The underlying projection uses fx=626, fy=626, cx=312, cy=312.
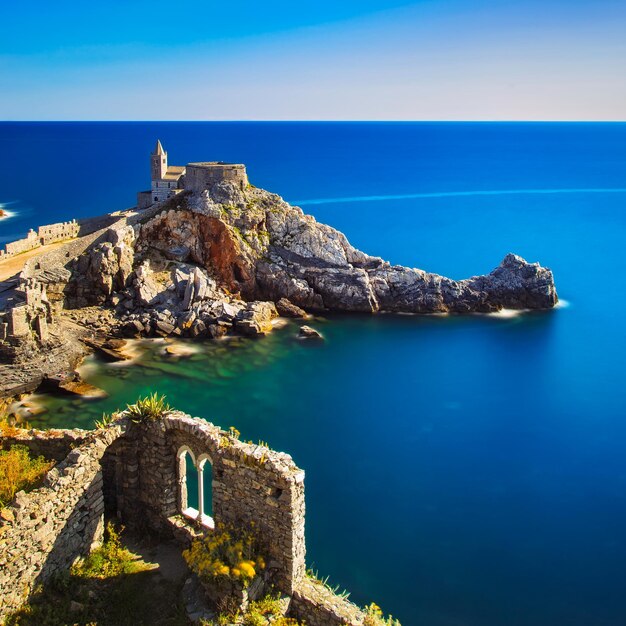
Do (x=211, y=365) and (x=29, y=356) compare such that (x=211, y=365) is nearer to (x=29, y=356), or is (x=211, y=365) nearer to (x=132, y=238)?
(x=29, y=356)

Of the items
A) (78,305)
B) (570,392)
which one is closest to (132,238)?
(78,305)

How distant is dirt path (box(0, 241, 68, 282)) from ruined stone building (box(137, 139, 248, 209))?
10.4 metres

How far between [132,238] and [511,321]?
29.7m

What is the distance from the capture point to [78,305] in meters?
42.5

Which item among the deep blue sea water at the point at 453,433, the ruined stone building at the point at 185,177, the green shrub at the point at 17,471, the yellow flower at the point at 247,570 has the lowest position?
the deep blue sea water at the point at 453,433

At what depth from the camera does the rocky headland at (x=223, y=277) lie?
4197cm

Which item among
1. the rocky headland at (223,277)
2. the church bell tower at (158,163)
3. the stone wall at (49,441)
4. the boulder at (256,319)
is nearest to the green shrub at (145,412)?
the stone wall at (49,441)

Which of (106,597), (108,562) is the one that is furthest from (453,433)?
(106,597)

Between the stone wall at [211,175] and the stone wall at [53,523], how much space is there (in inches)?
1514

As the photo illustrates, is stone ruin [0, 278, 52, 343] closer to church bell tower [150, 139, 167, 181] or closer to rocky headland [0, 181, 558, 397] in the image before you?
rocky headland [0, 181, 558, 397]

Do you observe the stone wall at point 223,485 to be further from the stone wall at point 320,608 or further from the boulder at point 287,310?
the boulder at point 287,310

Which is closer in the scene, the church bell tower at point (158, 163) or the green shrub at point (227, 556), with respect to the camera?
the green shrub at point (227, 556)

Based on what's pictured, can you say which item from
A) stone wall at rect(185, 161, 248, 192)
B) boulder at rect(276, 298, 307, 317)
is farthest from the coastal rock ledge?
boulder at rect(276, 298, 307, 317)

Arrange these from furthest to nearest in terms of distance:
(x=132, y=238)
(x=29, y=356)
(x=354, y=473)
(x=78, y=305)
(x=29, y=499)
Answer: (x=132, y=238) → (x=78, y=305) → (x=29, y=356) → (x=354, y=473) → (x=29, y=499)
